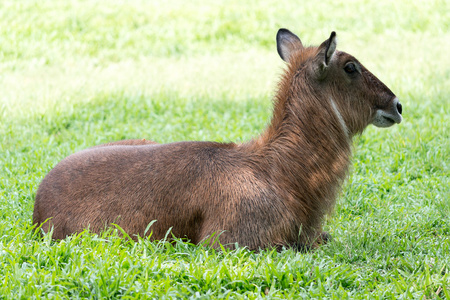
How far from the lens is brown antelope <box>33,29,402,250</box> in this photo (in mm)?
3971

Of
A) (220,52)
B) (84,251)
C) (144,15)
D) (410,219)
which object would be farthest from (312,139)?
(144,15)

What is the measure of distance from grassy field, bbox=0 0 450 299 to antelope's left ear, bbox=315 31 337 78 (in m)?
0.69

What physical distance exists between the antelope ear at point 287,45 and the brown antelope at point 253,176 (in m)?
0.27

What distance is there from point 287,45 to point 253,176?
1273 millimetres

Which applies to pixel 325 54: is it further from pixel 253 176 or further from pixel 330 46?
pixel 253 176

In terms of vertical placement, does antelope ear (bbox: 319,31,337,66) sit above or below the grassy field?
above

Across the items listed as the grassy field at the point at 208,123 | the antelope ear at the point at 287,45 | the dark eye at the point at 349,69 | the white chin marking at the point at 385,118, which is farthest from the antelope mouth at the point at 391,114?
the antelope ear at the point at 287,45

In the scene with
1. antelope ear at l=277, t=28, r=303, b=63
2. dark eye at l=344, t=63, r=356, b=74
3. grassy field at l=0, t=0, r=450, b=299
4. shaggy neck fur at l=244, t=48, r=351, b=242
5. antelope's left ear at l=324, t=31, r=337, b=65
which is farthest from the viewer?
antelope ear at l=277, t=28, r=303, b=63

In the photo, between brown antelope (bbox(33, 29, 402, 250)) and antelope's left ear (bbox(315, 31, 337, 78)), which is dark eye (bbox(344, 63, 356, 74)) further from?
antelope's left ear (bbox(315, 31, 337, 78))

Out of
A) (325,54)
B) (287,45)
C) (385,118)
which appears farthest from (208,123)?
(325,54)

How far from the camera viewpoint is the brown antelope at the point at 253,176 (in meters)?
3.97

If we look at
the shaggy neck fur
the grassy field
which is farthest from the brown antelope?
the grassy field

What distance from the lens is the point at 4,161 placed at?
6566mm

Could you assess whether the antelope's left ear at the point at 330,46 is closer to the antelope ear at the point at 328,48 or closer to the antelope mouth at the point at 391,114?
the antelope ear at the point at 328,48
